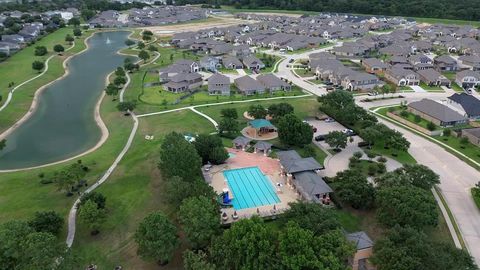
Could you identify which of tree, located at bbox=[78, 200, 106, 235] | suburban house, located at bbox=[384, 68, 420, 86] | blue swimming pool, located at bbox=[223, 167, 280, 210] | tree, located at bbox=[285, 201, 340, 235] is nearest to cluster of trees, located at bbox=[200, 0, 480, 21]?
suburban house, located at bbox=[384, 68, 420, 86]

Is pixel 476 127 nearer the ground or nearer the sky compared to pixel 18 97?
nearer the sky

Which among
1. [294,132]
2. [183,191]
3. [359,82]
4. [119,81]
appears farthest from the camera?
[119,81]

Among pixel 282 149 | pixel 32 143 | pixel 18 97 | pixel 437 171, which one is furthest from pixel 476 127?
pixel 18 97

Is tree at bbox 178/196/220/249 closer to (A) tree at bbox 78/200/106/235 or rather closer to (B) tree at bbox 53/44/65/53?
(A) tree at bbox 78/200/106/235

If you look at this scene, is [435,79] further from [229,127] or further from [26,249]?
[26,249]

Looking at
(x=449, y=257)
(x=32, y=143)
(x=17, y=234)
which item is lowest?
(x=32, y=143)

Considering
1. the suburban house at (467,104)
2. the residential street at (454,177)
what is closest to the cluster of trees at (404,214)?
the residential street at (454,177)

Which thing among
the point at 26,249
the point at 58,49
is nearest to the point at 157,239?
the point at 26,249

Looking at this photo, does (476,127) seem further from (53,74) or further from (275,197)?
(53,74)
